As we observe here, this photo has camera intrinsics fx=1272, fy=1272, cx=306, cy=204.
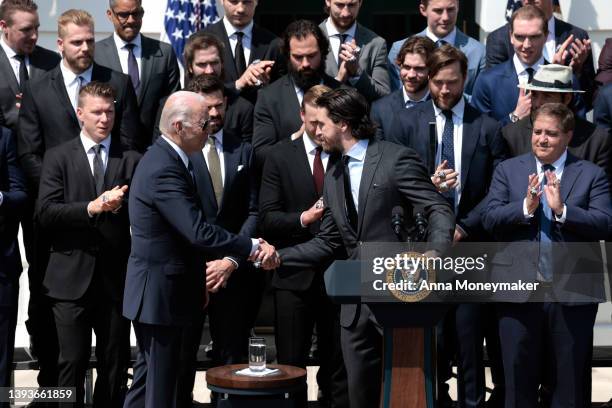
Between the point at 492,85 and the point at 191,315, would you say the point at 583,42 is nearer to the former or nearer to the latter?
the point at 492,85

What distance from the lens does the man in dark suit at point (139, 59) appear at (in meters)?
8.94

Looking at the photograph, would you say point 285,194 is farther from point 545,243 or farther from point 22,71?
point 22,71

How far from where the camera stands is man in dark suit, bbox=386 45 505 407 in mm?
8047

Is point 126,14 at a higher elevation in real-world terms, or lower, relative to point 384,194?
higher

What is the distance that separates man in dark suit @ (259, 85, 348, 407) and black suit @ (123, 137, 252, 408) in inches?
41.8

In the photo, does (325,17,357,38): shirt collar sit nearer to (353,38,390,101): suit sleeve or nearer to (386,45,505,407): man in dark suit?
(353,38,390,101): suit sleeve

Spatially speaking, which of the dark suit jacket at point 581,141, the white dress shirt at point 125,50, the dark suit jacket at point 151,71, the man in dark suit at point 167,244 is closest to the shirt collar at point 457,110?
the dark suit jacket at point 581,141

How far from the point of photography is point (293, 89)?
28.5 ft

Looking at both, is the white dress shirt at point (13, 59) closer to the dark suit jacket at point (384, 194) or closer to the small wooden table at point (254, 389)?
the dark suit jacket at point (384, 194)

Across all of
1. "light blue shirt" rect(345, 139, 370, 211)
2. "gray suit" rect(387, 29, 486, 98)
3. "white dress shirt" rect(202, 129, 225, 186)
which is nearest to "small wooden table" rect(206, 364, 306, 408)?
"light blue shirt" rect(345, 139, 370, 211)

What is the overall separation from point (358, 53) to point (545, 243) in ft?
6.88

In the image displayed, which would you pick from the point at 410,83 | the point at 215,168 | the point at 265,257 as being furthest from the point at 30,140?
the point at 410,83

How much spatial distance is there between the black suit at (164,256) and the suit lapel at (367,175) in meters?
0.78

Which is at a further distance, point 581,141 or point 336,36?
point 336,36
